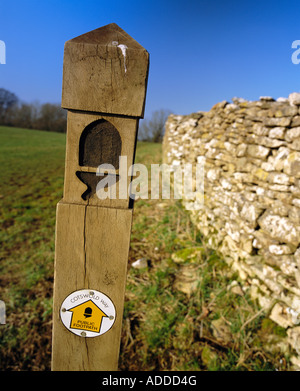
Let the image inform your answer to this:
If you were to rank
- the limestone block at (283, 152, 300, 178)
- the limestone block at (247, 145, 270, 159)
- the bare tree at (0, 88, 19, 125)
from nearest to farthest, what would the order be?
the limestone block at (283, 152, 300, 178) → the limestone block at (247, 145, 270, 159) → the bare tree at (0, 88, 19, 125)

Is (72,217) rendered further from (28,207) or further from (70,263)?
(28,207)

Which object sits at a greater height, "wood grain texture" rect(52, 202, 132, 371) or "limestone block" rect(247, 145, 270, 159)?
"limestone block" rect(247, 145, 270, 159)

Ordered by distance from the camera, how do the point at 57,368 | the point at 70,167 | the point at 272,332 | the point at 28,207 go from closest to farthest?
the point at 70,167
the point at 57,368
the point at 272,332
the point at 28,207

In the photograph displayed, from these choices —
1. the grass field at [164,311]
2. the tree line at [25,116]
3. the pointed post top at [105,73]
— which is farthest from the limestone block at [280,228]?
the tree line at [25,116]

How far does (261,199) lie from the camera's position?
8.34 ft

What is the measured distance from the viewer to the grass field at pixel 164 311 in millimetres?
1990

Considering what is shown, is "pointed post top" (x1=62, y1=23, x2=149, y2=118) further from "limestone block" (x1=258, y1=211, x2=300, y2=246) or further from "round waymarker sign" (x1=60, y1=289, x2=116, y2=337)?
"limestone block" (x1=258, y1=211, x2=300, y2=246)

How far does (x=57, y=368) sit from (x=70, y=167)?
2.79 feet

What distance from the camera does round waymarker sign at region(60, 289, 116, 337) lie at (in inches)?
34.0

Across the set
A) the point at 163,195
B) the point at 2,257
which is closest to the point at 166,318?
the point at 2,257

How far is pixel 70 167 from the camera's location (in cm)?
76

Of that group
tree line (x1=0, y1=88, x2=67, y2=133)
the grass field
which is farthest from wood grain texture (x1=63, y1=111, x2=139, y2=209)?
tree line (x1=0, y1=88, x2=67, y2=133)

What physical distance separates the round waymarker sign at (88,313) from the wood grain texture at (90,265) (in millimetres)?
18

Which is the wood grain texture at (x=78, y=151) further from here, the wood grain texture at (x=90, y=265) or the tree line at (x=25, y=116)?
the tree line at (x=25, y=116)
